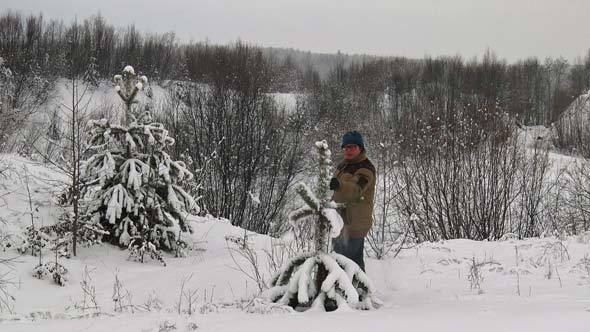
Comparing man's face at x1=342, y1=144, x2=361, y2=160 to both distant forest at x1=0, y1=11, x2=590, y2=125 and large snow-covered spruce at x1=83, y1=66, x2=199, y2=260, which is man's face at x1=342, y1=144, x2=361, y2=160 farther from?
distant forest at x1=0, y1=11, x2=590, y2=125

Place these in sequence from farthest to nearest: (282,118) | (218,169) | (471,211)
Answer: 1. (282,118)
2. (218,169)
3. (471,211)

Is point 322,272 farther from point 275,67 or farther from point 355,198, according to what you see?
point 275,67

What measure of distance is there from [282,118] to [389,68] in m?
29.4

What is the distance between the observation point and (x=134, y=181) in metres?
8.11

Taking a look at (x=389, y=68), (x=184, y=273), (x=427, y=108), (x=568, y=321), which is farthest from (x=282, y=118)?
(x=389, y=68)

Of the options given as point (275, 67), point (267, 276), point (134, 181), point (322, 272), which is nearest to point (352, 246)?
point (322, 272)

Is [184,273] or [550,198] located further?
[550,198]

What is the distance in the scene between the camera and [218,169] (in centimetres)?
1766

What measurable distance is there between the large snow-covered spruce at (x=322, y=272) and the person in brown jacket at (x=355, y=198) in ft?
2.32

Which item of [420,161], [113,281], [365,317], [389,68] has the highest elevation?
[389,68]

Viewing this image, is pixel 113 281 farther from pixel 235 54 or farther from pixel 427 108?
pixel 235 54

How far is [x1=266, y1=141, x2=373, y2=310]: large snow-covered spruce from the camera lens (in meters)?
4.57

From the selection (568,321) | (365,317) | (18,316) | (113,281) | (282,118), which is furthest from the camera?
(282,118)

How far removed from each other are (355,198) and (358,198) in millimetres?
54
